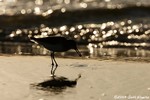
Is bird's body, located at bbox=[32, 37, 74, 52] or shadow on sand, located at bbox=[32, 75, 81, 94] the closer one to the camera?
shadow on sand, located at bbox=[32, 75, 81, 94]

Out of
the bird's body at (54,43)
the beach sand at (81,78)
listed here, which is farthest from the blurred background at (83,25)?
the beach sand at (81,78)

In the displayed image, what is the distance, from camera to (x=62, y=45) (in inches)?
360

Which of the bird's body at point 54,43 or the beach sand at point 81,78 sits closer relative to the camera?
the beach sand at point 81,78

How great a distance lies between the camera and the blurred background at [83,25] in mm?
11453

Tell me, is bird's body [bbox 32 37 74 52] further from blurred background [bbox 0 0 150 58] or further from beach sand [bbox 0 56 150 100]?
blurred background [bbox 0 0 150 58]

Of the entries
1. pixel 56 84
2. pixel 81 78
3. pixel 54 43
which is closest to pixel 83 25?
pixel 54 43

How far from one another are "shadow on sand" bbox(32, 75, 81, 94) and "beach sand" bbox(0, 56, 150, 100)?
0.06 meters

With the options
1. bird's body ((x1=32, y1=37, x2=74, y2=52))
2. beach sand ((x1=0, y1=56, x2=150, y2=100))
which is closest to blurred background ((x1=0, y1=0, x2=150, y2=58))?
bird's body ((x1=32, y1=37, x2=74, y2=52))

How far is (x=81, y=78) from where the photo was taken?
291 inches

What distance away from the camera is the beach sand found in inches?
246

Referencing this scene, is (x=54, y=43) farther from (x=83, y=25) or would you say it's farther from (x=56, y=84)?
(x=83, y=25)

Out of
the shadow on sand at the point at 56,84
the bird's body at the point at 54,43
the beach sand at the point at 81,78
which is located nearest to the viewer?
the beach sand at the point at 81,78

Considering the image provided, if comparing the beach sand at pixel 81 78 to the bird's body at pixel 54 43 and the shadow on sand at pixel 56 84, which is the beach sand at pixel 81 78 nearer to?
the shadow on sand at pixel 56 84

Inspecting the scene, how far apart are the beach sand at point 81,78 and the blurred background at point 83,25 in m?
1.40
